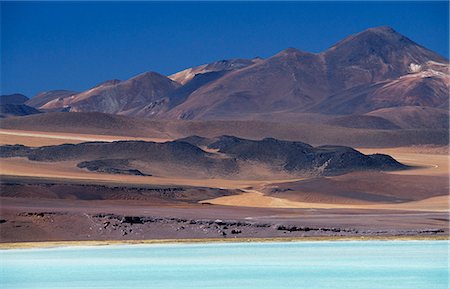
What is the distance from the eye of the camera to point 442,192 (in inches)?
2849

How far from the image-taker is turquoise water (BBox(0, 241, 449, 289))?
25141 millimetres

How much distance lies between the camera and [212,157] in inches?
4237

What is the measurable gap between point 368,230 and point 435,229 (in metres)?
2.88

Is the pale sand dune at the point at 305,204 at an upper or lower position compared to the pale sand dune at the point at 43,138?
lower

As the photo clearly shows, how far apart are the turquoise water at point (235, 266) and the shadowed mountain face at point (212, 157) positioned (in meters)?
59.7

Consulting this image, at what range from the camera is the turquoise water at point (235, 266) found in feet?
82.5

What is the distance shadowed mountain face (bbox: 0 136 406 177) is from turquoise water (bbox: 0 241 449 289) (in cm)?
5969

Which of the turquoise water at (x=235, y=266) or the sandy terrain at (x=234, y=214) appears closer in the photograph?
the turquoise water at (x=235, y=266)

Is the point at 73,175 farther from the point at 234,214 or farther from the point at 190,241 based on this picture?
the point at 190,241

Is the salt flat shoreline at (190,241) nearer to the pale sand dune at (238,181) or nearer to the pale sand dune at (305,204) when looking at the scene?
the pale sand dune at (238,181)

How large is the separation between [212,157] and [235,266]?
78669 millimetres

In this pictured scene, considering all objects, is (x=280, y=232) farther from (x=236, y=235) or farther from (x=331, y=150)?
(x=331, y=150)

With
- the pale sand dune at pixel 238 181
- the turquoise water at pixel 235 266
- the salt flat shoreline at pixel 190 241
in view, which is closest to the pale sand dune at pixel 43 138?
the pale sand dune at pixel 238 181

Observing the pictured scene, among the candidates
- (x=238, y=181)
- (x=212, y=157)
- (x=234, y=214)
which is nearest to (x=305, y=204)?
(x=234, y=214)
